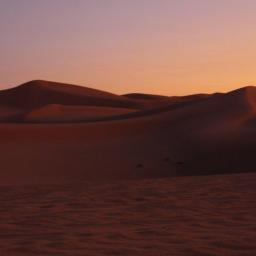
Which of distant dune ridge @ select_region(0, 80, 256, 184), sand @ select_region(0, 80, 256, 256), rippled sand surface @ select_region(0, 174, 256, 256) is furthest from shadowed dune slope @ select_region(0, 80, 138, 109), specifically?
rippled sand surface @ select_region(0, 174, 256, 256)

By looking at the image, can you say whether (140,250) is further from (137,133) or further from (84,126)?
(84,126)

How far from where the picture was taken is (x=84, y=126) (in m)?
26.2

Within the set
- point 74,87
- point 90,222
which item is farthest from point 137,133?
point 74,87

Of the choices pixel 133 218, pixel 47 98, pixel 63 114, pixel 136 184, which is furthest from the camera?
pixel 47 98

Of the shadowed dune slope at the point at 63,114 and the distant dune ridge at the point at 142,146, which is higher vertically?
the shadowed dune slope at the point at 63,114

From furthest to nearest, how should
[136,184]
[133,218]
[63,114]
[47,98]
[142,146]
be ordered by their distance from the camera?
[47,98] → [63,114] → [142,146] → [136,184] → [133,218]

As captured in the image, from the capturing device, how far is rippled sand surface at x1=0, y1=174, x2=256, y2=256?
6492 millimetres

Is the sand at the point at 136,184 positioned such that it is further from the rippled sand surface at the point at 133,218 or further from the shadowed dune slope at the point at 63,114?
the shadowed dune slope at the point at 63,114

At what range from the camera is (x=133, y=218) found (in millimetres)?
8484

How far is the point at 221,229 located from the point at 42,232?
6.50 feet

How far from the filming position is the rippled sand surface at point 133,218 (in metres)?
6.49

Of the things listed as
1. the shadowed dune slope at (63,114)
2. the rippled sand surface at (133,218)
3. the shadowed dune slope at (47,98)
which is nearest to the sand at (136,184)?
the rippled sand surface at (133,218)

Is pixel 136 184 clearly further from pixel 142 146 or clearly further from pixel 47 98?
pixel 47 98

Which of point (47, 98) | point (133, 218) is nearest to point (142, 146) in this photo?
point (133, 218)
